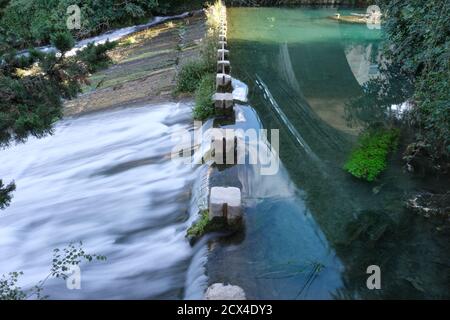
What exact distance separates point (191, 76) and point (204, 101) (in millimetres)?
2664

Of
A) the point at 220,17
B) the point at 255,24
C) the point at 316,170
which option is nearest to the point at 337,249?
the point at 316,170

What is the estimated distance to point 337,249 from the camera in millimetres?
6121

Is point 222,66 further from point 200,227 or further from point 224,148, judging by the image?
point 200,227

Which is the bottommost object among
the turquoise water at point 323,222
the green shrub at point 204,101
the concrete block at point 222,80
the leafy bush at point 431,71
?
the turquoise water at point 323,222

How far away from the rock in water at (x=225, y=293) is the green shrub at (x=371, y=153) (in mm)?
3929

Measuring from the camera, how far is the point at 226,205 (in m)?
6.20

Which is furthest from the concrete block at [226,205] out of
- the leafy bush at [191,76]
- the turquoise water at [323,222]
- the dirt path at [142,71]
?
the leafy bush at [191,76]

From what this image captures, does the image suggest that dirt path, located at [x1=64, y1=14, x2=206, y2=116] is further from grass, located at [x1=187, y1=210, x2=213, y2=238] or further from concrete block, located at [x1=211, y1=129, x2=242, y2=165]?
grass, located at [x1=187, y1=210, x2=213, y2=238]

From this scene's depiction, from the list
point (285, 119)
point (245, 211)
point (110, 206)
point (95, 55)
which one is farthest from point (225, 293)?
point (285, 119)

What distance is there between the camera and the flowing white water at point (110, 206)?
20.0 ft

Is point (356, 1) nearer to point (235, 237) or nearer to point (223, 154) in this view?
point (223, 154)

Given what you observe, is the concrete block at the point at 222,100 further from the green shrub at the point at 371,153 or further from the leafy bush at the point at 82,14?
the leafy bush at the point at 82,14

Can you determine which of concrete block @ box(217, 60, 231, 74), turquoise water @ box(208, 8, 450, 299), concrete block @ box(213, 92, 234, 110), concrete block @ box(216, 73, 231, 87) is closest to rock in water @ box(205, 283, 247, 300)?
turquoise water @ box(208, 8, 450, 299)
